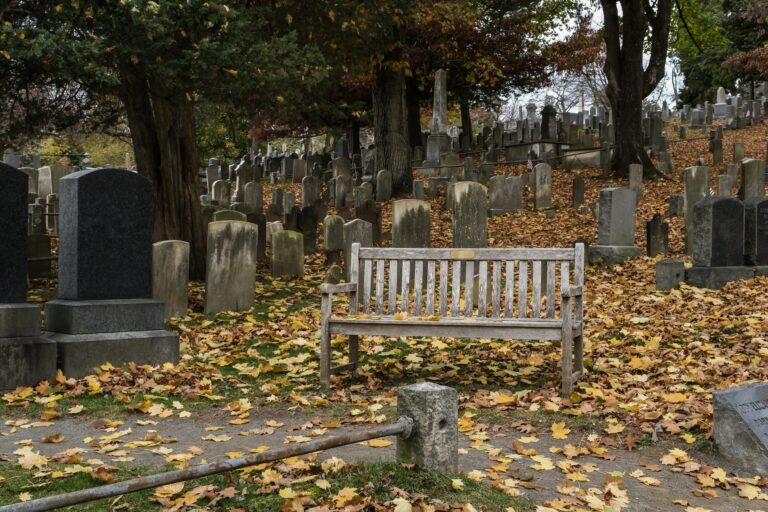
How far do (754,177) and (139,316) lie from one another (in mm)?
13131

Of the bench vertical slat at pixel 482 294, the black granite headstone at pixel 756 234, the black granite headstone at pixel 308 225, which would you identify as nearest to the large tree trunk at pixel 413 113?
the black granite headstone at pixel 308 225

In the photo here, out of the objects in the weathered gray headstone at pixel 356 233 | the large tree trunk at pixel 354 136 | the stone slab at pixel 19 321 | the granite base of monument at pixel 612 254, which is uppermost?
the large tree trunk at pixel 354 136

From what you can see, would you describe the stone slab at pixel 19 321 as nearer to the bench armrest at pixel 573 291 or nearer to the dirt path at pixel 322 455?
the dirt path at pixel 322 455

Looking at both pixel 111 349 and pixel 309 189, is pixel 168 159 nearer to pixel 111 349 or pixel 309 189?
pixel 111 349

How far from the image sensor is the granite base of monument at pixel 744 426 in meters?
5.36

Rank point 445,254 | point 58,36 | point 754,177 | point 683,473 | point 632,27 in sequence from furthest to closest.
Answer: point 632,27 < point 754,177 < point 58,36 < point 445,254 < point 683,473

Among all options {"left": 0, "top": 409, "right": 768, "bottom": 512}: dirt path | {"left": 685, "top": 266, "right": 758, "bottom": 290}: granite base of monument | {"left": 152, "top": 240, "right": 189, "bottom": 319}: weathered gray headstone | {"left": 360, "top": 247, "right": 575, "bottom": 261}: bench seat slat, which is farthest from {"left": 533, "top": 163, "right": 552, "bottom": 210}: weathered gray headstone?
{"left": 0, "top": 409, "right": 768, "bottom": 512}: dirt path

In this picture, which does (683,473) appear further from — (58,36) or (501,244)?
(501,244)

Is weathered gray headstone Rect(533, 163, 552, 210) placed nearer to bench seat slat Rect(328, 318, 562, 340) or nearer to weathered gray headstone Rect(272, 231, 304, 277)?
weathered gray headstone Rect(272, 231, 304, 277)

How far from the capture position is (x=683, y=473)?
5270 mm

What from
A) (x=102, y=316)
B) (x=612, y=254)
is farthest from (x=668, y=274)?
(x=102, y=316)

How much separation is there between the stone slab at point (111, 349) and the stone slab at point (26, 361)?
0.44 ft

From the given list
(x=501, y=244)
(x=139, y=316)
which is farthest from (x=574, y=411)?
(x=501, y=244)

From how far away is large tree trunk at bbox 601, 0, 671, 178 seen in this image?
22141 mm
